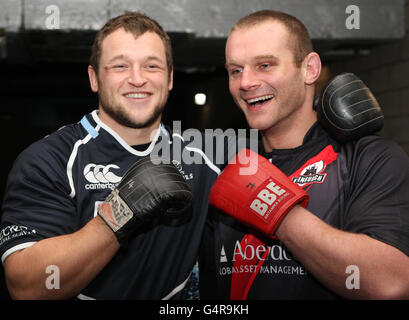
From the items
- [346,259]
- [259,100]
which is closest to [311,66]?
[259,100]

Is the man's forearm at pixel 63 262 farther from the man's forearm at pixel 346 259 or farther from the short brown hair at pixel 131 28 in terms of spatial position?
the short brown hair at pixel 131 28

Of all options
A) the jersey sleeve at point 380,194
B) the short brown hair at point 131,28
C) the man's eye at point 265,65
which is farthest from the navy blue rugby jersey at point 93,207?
the jersey sleeve at point 380,194

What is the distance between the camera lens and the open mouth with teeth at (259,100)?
185 centimetres

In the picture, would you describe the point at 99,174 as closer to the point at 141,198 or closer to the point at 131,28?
the point at 141,198

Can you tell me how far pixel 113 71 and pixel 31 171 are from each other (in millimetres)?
541

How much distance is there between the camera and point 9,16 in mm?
3184

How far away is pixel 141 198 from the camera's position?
1.47 meters

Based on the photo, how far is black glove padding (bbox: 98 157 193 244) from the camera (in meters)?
1.46

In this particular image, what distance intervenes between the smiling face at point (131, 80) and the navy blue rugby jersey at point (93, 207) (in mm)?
97

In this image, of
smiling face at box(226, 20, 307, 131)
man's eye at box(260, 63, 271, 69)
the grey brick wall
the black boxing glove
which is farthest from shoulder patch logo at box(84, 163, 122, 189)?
the grey brick wall

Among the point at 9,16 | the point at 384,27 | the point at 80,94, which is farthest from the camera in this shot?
the point at 80,94

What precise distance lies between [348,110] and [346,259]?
0.58m
